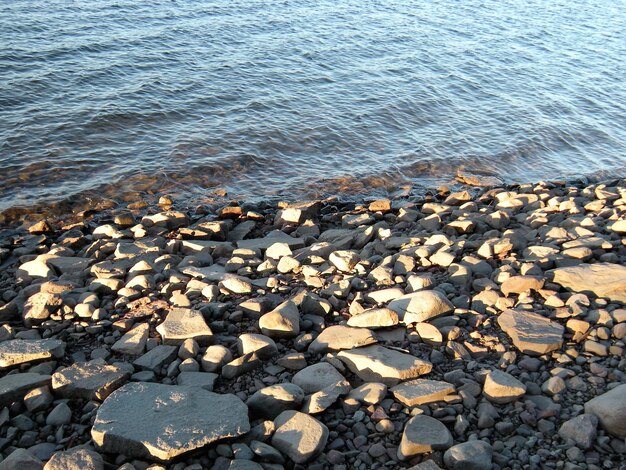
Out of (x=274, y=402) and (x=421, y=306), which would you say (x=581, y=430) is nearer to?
(x=421, y=306)

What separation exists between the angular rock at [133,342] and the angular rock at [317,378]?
59.3 inches

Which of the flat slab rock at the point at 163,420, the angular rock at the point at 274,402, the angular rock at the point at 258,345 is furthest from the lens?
the angular rock at the point at 258,345

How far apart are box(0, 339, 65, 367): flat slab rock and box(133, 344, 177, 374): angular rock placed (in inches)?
29.6

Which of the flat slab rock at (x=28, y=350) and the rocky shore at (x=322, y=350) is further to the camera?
the flat slab rock at (x=28, y=350)

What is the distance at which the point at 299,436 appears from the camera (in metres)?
4.20

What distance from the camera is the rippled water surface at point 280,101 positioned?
11586 mm

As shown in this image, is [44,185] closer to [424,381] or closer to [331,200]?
[331,200]

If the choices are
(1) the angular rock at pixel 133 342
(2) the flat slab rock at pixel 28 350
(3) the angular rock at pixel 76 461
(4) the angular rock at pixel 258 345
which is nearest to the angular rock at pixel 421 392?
(4) the angular rock at pixel 258 345

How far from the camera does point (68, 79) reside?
14.1 meters

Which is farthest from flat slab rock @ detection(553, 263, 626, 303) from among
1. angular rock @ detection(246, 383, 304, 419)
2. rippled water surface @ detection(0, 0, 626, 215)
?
rippled water surface @ detection(0, 0, 626, 215)

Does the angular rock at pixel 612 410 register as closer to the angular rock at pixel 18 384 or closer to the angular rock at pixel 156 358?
the angular rock at pixel 156 358

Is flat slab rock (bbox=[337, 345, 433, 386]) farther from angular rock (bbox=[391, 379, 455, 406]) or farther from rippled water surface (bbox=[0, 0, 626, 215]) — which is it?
rippled water surface (bbox=[0, 0, 626, 215])

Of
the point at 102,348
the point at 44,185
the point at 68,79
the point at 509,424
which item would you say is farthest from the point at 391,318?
the point at 68,79

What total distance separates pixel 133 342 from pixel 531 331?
3588 millimetres
